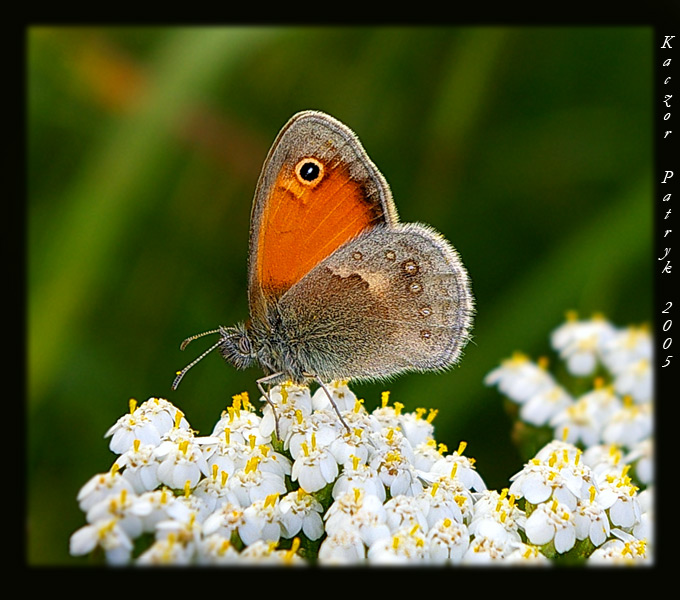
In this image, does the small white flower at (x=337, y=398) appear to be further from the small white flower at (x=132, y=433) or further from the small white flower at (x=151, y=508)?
the small white flower at (x=151, y=508)

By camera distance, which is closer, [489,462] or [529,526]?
[529,526]

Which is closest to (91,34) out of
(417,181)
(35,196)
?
(35,196)

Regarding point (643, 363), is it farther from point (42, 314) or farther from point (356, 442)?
point (42, 314)

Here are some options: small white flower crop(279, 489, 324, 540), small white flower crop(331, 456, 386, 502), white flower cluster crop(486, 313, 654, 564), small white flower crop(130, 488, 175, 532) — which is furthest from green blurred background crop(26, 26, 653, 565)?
small white flower crop(130, 488, 175, 532)

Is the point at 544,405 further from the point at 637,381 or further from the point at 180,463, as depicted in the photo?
the point at 180,463

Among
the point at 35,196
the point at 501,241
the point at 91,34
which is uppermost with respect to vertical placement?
the point at 91,34

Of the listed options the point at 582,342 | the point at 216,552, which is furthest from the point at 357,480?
the point at 582,342

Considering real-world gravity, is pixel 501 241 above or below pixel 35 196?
below
